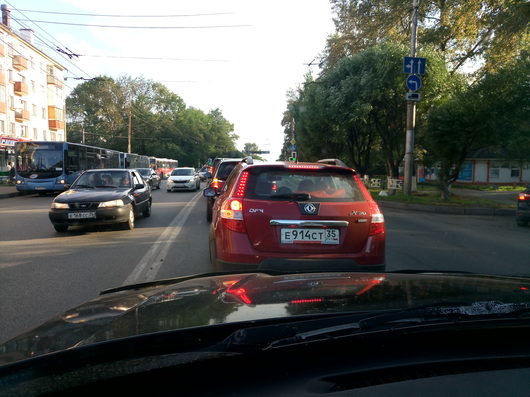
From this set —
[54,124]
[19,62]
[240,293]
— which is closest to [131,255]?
[240,293]

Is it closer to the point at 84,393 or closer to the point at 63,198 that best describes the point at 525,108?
the point at 63,198

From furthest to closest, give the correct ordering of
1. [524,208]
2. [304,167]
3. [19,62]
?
[19,62]
[524,208]
[304,167]

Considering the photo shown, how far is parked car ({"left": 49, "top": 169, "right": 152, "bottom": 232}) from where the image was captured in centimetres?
883

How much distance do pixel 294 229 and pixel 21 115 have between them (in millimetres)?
46545

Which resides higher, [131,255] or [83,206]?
[83,206]

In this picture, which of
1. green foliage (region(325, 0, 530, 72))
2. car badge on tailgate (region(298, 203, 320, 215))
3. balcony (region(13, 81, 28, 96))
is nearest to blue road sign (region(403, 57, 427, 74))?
green foliage (region(325, 0, 530, 72))

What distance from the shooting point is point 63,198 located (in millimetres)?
8930

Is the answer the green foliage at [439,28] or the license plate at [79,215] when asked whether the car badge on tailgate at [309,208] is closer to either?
the license plate at [79,215]

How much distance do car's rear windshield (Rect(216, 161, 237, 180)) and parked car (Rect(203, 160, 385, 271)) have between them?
30.1 ft

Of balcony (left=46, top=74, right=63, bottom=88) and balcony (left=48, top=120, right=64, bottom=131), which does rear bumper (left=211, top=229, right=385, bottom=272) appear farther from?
balcony (left=48, top=120, right=64, bottom=131)

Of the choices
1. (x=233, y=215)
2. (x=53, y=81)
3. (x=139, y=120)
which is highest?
(x=53, y=81)

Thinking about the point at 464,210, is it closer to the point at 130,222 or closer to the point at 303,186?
the point at 130,222

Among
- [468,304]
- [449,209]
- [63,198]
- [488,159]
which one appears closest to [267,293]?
[468,304]

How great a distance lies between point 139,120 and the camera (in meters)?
75.6
